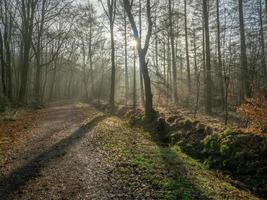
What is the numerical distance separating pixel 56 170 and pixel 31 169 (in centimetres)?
66

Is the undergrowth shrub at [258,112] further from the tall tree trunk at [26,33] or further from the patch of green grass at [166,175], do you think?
the tall tree trunk at [26,33]

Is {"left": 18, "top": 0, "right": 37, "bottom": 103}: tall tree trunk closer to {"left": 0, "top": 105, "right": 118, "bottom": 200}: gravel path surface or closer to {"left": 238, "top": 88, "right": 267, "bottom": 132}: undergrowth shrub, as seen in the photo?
{"left": 0, "top": 105, "right": 118, "bottom": 200}: gravel path surface

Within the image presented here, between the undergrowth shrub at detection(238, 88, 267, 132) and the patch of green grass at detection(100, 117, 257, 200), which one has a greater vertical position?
the undergrowth shrub at detection(238, 88, 267, 132)

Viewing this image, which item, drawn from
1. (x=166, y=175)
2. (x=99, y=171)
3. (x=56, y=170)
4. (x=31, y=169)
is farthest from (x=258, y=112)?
(x=31, y=169)

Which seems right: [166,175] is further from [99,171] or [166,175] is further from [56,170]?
[56,170]

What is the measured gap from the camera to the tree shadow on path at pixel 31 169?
680 cm

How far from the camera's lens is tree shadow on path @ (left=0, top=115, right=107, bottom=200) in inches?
268

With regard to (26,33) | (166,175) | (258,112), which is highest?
(26,33)

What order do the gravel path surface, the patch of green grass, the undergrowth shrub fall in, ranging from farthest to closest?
the undergrowth shrub < the patch of green grass < the gravel path surface

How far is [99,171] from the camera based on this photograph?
793 cm

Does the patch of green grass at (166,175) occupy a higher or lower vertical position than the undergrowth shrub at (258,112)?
lower

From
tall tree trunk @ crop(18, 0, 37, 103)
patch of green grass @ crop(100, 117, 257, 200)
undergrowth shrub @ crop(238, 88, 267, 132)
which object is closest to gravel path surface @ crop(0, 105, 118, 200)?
patch of green grass @ crop(100, 117, 257, 200)


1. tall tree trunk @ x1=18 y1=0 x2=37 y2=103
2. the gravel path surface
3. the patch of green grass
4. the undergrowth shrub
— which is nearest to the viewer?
the gravel path surface

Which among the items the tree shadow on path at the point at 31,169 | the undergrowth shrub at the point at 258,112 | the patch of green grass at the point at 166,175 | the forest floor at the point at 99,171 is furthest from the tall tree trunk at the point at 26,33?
the undergrowth shrub at the point at 258,112
